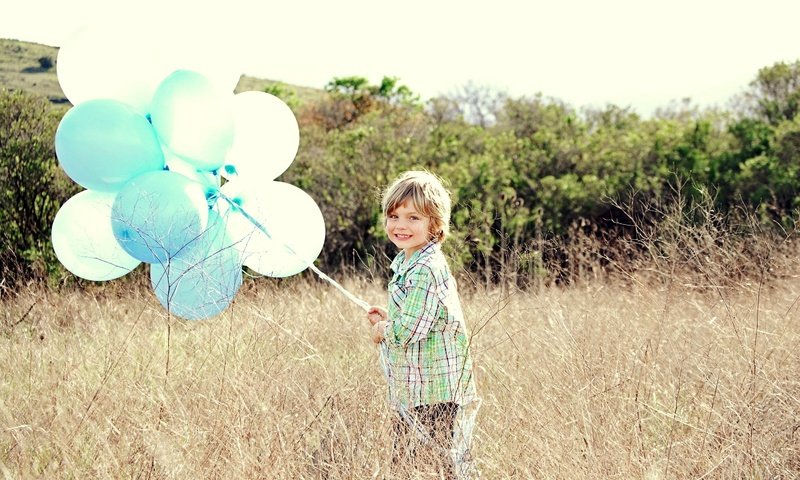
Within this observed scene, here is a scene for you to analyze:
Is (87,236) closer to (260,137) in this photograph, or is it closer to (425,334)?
(260,137)

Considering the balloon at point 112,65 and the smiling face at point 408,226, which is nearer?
the smiling face at point 408,226

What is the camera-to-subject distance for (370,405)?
2.82 m

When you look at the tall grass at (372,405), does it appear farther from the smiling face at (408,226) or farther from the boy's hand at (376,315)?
the smiling face at (408,226)

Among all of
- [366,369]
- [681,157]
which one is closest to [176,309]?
[366,369]

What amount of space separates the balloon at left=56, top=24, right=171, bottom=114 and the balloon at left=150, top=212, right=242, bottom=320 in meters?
0.62

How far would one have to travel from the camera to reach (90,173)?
10.7ft

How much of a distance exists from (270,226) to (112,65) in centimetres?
95

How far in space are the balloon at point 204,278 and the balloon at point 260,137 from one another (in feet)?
1.25

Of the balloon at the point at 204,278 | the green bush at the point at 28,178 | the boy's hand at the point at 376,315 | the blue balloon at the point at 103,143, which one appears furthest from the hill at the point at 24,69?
the boy's hand at the point at 376,315

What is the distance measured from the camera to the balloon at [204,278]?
341cm

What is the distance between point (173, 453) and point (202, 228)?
1.23 m

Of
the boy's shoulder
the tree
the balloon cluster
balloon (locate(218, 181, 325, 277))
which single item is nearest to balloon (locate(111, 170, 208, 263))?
the balloon cluster

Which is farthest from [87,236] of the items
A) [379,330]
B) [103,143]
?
[379,330]

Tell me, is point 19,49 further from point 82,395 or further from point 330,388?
point 330,388
